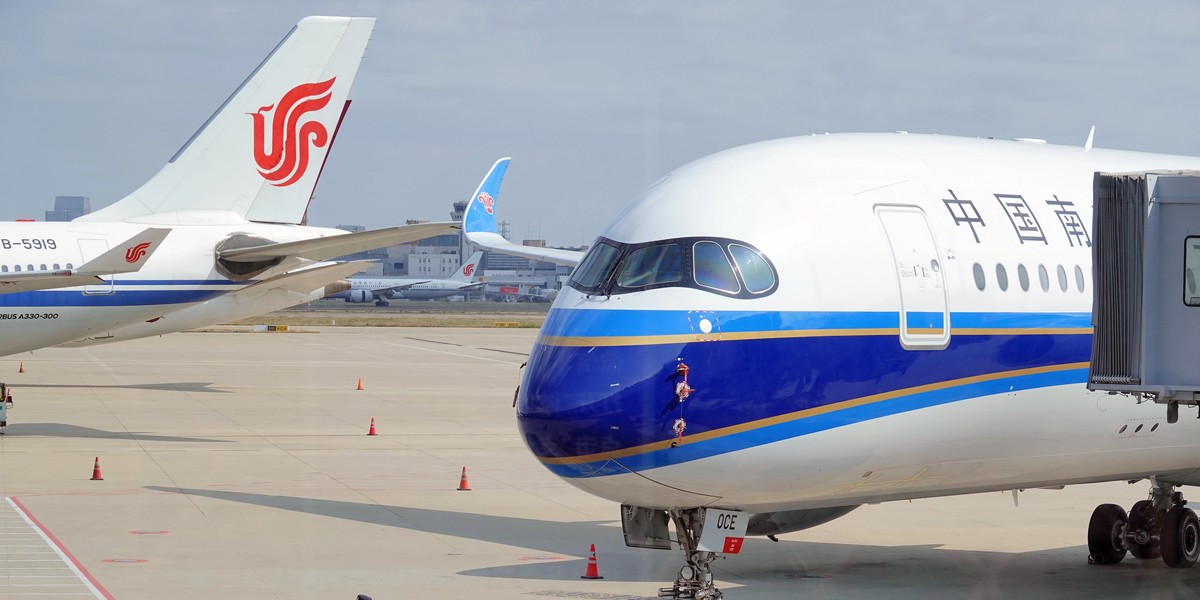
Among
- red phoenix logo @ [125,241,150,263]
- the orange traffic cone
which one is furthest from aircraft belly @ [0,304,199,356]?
the orange traffic cone

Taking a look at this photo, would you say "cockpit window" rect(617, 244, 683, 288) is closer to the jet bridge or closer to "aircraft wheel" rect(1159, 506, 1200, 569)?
the jet bridge

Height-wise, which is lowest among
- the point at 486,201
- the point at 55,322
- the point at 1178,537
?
the point at 1178,537

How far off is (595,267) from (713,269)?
1186 mm

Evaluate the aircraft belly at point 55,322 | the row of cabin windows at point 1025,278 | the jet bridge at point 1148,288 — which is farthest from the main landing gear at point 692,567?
the aircraft belly at point 55,322

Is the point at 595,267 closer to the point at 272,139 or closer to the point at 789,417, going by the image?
the point at 789,417

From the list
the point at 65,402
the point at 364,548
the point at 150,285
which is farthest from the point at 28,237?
the point at 364,548

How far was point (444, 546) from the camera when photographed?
57.0 feet

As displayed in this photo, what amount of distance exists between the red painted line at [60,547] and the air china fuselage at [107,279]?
42.1ft

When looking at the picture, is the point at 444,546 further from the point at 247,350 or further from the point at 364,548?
the point at 247,350

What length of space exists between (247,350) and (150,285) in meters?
27.8

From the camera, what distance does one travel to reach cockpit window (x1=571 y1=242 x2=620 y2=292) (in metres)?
12.6

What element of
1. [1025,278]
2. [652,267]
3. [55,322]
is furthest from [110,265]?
[1025,278]

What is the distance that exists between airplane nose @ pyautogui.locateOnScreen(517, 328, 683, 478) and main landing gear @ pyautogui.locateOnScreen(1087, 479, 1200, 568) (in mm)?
7941

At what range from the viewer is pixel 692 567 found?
12.4 meters
